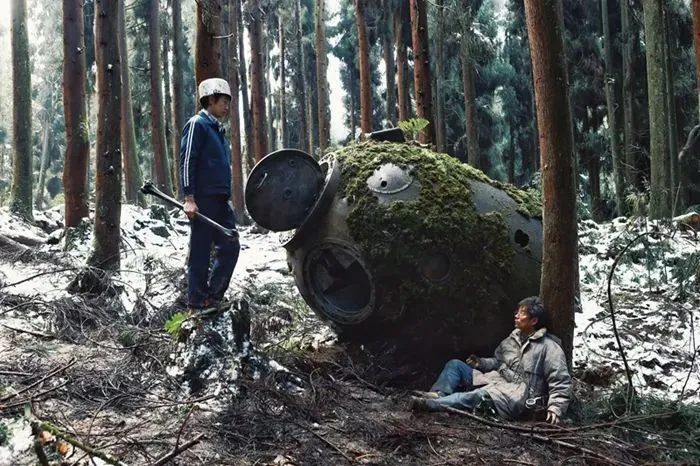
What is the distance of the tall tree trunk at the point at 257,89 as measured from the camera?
1839 centimetres

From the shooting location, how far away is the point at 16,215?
13.0 meters

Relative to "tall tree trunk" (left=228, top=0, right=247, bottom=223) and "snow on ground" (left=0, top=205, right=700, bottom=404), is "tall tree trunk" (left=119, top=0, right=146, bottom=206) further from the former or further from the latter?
"snow on ground" (left=0, top=205, right=700, bottom=404)

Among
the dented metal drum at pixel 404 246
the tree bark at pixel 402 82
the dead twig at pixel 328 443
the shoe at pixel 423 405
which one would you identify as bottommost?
the shoe at pixel 423 405

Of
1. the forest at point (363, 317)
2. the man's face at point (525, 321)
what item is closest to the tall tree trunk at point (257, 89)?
the forest at point (363, 317)

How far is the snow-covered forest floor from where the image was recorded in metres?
3.63

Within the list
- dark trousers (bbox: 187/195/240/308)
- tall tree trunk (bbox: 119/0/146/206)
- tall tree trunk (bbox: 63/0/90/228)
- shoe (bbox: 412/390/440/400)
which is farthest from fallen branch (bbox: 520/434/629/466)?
tall tree trunk (bbox: 119/0/146/206)

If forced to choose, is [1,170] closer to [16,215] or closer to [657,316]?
[16,215]

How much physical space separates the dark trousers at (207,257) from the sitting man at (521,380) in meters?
1.84

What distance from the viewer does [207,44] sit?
311 inches

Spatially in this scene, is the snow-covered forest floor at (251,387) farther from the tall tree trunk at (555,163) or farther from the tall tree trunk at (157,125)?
the tall tree trunk at (157,125)

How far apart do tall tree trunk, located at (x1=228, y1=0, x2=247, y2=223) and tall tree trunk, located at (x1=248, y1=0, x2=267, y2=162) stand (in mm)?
771

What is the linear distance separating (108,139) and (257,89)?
11.7 meters

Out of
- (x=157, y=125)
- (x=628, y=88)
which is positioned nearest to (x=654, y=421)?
(x=628, y=88)

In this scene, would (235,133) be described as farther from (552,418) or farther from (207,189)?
(552,418)
